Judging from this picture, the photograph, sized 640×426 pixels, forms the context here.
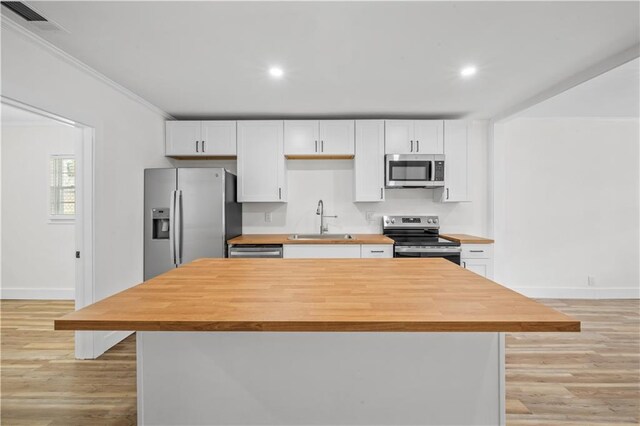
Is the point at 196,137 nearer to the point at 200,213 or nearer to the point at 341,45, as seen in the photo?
the point at 200,213

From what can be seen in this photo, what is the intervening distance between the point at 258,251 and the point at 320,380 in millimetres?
2403

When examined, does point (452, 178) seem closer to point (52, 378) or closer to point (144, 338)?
point (144, 338)

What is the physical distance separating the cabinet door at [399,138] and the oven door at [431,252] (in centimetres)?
118

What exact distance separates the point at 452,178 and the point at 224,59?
113 inches

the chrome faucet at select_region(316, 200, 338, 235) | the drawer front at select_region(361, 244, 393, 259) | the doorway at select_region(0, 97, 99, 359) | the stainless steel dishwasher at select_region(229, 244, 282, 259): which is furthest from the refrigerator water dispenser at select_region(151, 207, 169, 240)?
the drawer front at select_region(361, 244, 393, 259)

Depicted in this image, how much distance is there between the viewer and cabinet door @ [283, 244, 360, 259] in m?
3.54

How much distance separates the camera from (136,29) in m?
2.01

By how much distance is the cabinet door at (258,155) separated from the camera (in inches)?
153

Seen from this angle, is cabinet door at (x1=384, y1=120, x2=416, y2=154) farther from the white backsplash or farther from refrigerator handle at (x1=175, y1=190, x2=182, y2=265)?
refrigerator handle at (x1=175, y1=190, x2=182, y2=265)

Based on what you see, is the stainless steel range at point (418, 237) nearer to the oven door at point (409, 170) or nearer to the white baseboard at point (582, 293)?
the oven door at point (409, 170)

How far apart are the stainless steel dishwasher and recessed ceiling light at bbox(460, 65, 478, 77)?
7.97 ft

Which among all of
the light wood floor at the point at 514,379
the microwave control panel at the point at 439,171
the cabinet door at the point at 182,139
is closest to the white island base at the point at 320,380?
the light wood floor at the point at 514,379

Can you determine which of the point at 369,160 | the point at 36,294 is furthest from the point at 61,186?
the point at 369,160

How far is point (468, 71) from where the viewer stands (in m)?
2.66
